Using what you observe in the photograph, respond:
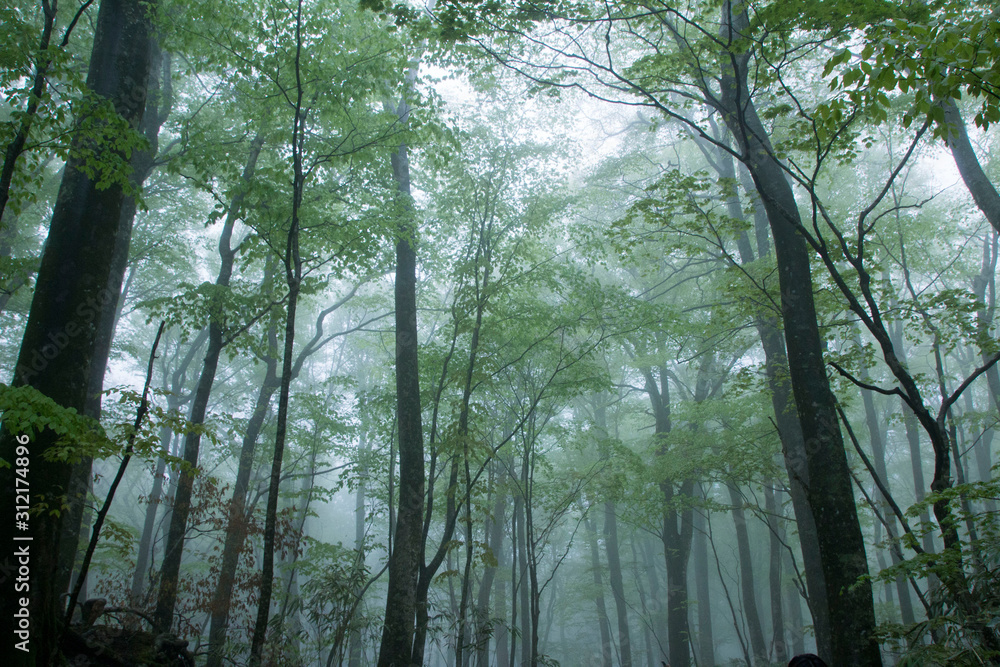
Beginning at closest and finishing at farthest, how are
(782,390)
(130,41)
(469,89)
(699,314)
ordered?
(130,41), (782,390), (469,89), (699,314)

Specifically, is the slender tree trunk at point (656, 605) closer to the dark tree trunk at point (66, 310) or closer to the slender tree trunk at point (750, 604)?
the slender tree trunk at point (750, 604)

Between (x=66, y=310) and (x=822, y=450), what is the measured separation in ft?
20.2

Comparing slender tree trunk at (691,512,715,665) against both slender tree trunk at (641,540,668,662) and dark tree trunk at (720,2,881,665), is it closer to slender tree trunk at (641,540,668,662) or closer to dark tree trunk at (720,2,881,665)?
slender tree trunk at (641,540,668,662)

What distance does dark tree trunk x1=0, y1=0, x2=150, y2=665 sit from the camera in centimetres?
361

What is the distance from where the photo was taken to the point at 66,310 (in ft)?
13.4

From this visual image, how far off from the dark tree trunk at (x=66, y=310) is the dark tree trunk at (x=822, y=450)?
5.29 m

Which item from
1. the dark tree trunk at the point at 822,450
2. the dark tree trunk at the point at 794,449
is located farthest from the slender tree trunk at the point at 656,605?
the dark tree trunk at the point at 822,450

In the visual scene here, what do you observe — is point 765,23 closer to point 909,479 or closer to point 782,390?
point 782,390

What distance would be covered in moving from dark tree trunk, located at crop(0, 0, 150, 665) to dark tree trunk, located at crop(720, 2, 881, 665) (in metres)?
5.29

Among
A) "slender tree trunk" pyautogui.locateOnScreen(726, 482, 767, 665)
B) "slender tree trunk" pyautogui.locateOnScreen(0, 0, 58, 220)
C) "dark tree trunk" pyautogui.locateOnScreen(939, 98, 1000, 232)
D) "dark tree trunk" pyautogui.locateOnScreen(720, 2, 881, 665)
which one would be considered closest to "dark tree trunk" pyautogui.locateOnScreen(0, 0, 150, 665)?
"slender tree trunk" pyautogui.locateOnScreen(0, 0, 58, 220)

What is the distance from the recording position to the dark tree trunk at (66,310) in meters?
3.61

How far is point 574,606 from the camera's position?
25781 mm

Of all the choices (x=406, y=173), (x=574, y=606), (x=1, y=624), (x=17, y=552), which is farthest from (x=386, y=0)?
(x=574, y=606)

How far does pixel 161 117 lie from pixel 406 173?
14.1 ft
